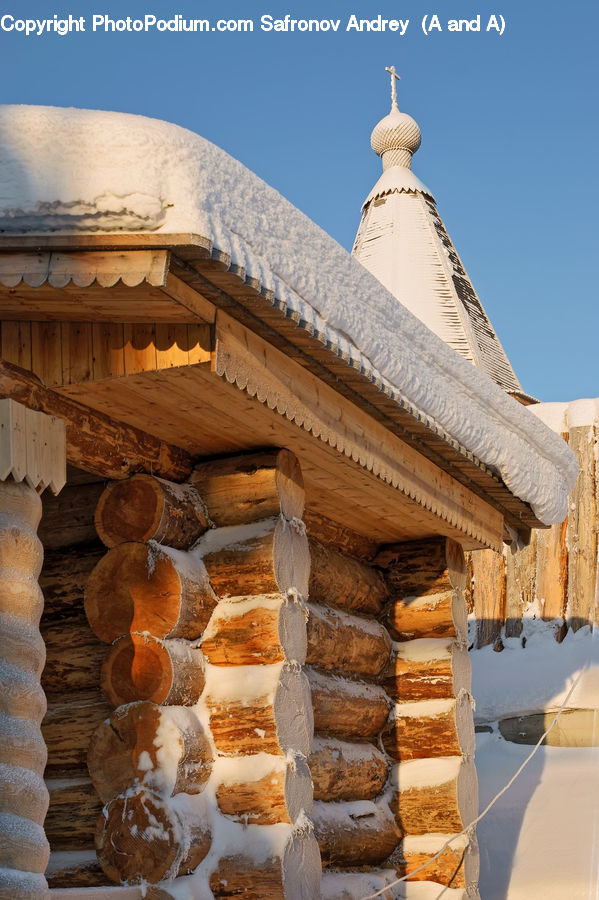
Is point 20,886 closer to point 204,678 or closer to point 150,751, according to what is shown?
point 150,751

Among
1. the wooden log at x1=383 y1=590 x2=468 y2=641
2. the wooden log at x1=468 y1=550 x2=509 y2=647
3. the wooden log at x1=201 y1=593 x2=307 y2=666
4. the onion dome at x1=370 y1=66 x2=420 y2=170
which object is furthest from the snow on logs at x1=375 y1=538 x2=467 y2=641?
the onion dome at x1=370 y1=66 x2=420 y2=170

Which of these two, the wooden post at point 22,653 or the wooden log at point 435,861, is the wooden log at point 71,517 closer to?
the wooden post at point 22,653

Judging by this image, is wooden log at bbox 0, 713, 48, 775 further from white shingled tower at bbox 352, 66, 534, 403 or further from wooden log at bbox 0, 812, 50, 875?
white shingled tower at bbox 352, 66, 534, 403

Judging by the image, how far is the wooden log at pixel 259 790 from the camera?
3.98m

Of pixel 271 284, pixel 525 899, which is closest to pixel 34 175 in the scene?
pixel 271 284

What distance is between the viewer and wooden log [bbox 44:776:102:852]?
417 centimetres

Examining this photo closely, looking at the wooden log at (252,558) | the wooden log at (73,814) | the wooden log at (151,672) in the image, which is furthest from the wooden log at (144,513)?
the wooden log at (73,814)

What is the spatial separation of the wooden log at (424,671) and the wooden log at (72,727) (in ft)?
7.08

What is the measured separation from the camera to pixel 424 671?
5980 millimetres

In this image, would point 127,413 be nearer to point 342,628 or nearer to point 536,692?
point 342,628

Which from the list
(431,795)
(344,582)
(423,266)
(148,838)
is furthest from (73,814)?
(423,266)

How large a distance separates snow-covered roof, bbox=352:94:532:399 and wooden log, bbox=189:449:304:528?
3.88 metres

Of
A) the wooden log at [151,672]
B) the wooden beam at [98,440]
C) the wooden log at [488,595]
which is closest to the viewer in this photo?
the wooden beam at [98,440]

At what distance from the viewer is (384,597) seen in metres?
6.13
